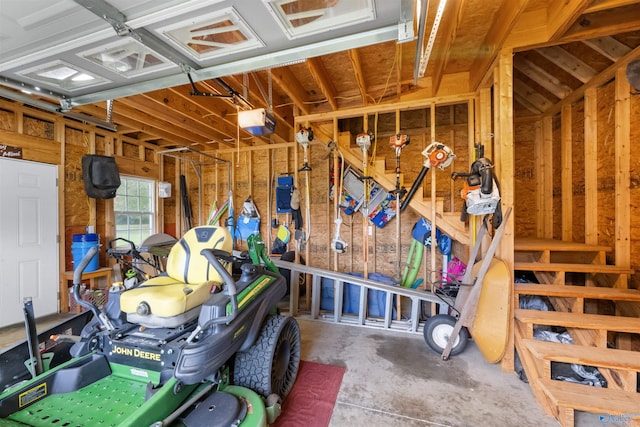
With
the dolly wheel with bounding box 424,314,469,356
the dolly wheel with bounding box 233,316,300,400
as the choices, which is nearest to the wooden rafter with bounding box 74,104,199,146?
the dolly wheel with bounding box 233,316,300,400

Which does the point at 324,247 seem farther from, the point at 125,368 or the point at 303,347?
the point at 125,368

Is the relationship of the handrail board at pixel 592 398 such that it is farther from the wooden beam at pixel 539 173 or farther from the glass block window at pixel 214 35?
the glass block window at pixel 214 35

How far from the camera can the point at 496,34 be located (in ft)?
7.59

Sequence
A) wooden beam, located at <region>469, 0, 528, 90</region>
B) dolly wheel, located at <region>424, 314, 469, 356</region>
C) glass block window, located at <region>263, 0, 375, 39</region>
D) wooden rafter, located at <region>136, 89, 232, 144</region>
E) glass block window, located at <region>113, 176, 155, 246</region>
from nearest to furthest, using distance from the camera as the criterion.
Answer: glass block window, located at <region>263, 0, 375, 39</region> < wooden beam, located at <region>469, 0, 528, 90</region> < dolly wheel, located at <region>424, 314, 469, 356</region> < wooden rafter, located at <region>136, 89, 232, 144</region> < glass block window, located at <region>113, 176, 155, 246</region>

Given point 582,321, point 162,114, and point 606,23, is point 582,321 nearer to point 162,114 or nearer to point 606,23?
point 606,23

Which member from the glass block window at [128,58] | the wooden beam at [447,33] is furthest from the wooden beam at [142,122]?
the wooden beam at [447,33]

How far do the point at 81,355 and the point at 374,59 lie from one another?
3.57 m

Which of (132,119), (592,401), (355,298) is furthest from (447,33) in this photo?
(132,119)

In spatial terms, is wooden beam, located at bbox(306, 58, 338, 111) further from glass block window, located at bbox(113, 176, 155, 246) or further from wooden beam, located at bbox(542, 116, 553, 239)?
glass block window, located at bbox(113, 176, 155, 246)

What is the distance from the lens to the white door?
3230 millimetres

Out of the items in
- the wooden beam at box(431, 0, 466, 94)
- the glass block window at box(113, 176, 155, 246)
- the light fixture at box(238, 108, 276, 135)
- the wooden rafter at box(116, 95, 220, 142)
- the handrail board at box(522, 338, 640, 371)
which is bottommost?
the handrail board at box(522, 338, 640, 371)

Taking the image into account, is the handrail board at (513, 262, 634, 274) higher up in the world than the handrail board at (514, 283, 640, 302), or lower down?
higher up

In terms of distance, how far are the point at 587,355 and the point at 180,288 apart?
2.99 meters

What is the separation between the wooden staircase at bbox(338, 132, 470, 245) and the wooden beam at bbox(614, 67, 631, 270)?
4.32 feet
